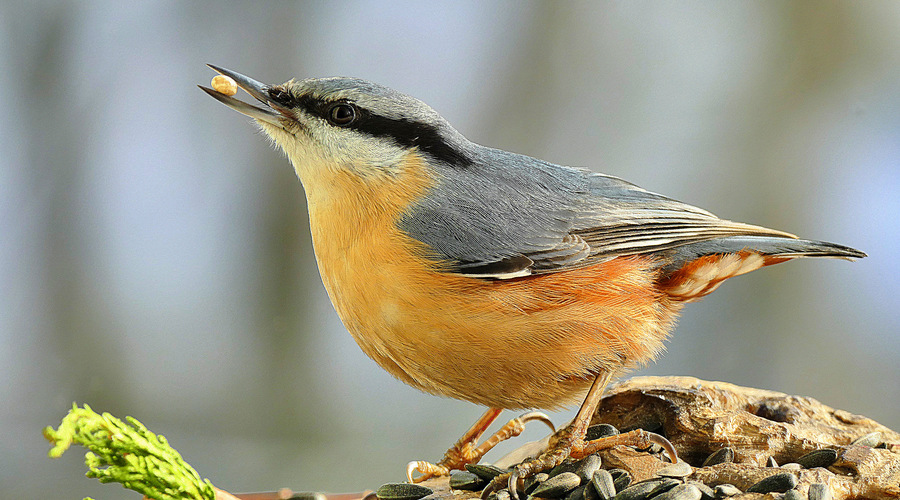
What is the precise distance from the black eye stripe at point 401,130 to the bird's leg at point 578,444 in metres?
0.65

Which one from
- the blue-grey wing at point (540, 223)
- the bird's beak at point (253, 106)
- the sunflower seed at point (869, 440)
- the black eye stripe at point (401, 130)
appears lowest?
the sunflower seed at point (869, 440)

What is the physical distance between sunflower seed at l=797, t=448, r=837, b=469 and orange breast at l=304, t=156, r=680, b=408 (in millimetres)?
409

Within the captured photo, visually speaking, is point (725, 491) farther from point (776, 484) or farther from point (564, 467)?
point (564, 467)

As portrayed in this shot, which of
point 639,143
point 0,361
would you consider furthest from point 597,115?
point 0,361

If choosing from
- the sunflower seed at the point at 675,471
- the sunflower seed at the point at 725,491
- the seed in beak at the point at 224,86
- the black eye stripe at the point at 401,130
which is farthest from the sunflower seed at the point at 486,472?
the seed in beak at the point at 224,86

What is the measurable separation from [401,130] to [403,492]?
2.79 feet

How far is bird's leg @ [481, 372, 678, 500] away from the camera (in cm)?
160

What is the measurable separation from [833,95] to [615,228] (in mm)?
2406

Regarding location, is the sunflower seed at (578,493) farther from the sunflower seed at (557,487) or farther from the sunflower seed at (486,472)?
the sunflower seed at (486,472)

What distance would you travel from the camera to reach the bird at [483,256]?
1.64 meters

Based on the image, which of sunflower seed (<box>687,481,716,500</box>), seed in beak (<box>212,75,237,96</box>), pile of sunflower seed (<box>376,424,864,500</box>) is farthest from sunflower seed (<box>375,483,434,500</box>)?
seed in beak (<box>212,75,237,96</box>)

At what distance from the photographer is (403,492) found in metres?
1.70

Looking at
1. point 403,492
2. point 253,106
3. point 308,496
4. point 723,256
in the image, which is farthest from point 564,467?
point 253,106

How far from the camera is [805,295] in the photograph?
12.6 ft
